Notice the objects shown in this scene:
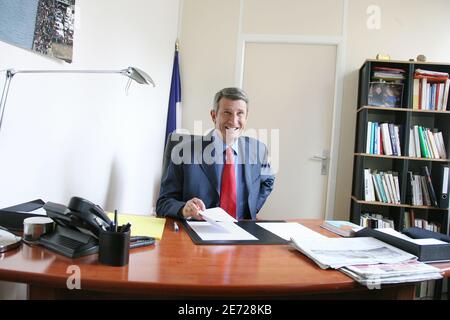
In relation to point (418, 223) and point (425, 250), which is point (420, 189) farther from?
point (425, 250)

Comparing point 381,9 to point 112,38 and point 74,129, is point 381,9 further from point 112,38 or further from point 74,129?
point 74,129

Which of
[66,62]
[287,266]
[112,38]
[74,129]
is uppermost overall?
[112,38]

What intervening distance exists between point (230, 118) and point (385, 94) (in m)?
1.80

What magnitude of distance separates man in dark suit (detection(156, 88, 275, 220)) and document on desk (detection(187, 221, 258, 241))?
288mm

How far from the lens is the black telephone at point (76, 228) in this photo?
74 centimetres

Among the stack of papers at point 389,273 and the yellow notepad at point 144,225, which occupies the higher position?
the stack of papers at point 389,273

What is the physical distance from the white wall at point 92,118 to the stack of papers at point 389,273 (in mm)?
1226

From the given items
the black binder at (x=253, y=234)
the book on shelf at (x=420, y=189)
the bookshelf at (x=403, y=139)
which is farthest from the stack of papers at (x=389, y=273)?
the book on shelf at (x=420, y=189)

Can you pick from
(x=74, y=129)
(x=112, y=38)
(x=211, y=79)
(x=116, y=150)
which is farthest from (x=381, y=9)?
(x=74, y=129)

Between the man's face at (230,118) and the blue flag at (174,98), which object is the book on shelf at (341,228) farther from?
the blue flag at (174,98)

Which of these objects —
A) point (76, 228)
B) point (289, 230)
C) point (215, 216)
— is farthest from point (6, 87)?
point (289, 230)

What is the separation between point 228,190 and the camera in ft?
5.10
